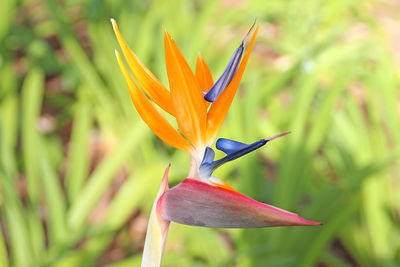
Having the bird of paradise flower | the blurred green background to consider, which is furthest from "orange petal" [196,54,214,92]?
the blurred green background

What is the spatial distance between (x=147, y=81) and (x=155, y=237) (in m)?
0.13

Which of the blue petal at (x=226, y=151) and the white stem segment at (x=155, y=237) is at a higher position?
the blue petal at (x=226, y=151)

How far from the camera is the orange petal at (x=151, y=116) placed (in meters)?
0.37

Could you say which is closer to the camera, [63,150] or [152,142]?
[152,142]

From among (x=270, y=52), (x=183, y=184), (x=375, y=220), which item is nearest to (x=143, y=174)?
(x=375, y=220)

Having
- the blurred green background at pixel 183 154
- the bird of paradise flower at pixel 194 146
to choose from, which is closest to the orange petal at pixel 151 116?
the bird of paradise flower at pixel 194 146

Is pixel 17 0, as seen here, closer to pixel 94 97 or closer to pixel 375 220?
pixel 94 97

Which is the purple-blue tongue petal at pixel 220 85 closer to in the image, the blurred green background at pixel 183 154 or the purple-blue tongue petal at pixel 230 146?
the purple-blue tongue petal at pixel 230 146

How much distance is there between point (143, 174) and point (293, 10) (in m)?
1.01

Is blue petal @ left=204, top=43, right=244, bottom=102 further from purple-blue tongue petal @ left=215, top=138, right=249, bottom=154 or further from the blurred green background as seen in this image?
the blurred green background

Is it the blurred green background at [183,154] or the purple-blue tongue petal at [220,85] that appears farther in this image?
the blurred green background at [183,154]

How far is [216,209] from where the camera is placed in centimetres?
37

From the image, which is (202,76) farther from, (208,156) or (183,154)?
(183,154)

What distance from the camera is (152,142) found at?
1302mm
